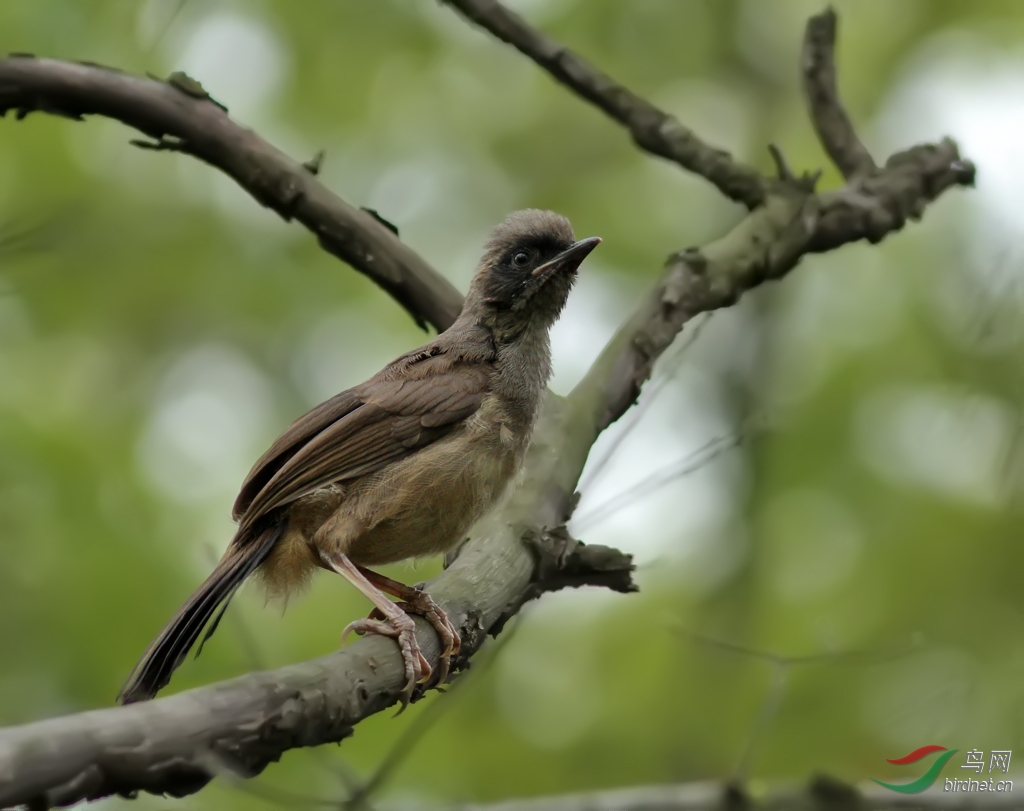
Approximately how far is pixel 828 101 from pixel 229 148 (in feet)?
10.8

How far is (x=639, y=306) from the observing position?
460 cm

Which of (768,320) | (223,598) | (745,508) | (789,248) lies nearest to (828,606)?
(745,508)

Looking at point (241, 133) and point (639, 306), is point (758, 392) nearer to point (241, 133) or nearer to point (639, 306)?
point (639, 306)

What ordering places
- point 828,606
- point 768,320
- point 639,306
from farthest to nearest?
point 768,320, point 828,606, point 639,306

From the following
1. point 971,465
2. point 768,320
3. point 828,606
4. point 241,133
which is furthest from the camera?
point 768,320

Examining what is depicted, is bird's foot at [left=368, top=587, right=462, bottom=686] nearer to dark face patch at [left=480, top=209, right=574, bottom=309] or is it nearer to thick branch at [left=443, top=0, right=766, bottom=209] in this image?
dark face patch at [left=480, top=209, right=574, bottom=309]

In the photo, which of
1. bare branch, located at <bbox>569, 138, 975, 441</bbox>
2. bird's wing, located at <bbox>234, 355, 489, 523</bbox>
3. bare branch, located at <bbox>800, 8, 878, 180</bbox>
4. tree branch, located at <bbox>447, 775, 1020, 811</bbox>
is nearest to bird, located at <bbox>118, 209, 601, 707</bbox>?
bird's wing, located at <bbox>234, 355, 489, 523</bbox>

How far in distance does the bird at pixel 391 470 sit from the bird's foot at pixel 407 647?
7.6 inches

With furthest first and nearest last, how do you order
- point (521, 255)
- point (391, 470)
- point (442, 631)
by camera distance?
point (521, 255) → point (391, 470) → point (442, 631)

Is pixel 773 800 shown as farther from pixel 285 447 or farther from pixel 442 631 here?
pixel 285 447

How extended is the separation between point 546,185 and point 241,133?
17.6 feet

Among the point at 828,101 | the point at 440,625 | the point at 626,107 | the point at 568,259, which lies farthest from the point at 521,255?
the point at 828,101

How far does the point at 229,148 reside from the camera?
4.22 metres

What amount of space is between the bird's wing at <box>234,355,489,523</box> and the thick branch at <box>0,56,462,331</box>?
0.54 metres
